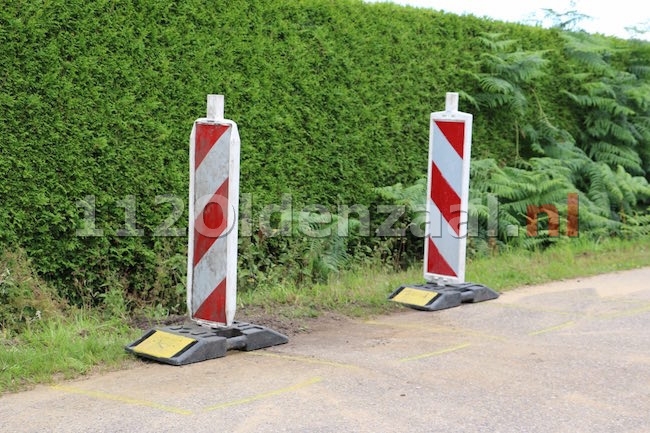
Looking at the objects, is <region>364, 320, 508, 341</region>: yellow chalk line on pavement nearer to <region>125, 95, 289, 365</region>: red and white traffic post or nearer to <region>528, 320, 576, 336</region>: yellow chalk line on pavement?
<region>528, 320, 576, 336</region>: yellow chalk line on pavement

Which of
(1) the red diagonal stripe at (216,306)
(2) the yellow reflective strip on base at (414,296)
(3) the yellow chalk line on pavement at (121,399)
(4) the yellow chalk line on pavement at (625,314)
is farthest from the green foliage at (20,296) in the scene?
(4) the yellow chalk line on pavement at (625,314)

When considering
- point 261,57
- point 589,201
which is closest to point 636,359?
point 261,57

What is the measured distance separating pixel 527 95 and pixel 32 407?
389 inches

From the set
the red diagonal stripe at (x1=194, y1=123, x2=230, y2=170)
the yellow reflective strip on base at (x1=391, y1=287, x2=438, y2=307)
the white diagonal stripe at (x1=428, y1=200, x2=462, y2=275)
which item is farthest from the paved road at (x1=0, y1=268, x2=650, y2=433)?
the red diagonal stripe at (x1=194, y1=123, x2=230, y2=170)

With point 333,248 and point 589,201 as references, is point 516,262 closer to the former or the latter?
point 333,248

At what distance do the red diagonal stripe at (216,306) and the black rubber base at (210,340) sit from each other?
0.08 meters

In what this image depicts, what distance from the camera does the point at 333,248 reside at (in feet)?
30.8

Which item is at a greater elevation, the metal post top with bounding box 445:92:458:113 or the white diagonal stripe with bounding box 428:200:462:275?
the metal post top with bounding box 445:92:458:113

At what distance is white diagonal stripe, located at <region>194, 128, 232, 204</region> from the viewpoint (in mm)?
5672

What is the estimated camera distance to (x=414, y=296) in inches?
293

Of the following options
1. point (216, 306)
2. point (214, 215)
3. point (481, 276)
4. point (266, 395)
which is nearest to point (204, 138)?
point (214, 215)

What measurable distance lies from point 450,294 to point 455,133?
136cm

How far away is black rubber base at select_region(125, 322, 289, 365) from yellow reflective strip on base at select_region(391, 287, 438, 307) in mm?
1650

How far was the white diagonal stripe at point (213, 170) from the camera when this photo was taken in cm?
567
